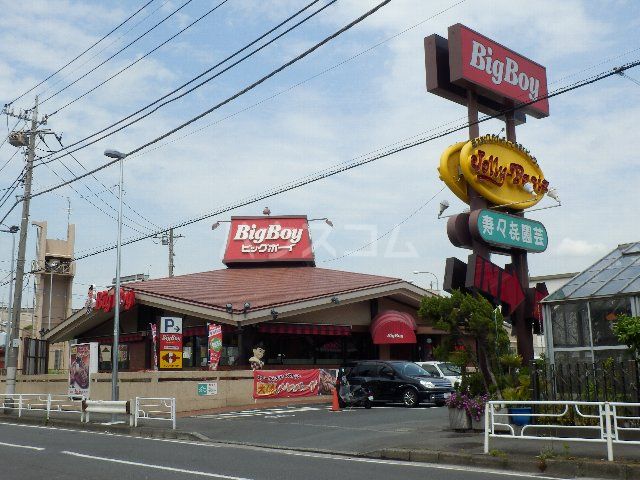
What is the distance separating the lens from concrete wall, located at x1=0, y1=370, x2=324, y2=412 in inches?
1027

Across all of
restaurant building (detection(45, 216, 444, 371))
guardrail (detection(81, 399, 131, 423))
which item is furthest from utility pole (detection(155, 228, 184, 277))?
guardrail (detection(81, 399, 131, 423))

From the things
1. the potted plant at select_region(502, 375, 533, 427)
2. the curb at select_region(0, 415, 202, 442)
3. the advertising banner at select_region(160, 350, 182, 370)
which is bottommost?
the curb at select_region(0, 415, 202, 442)

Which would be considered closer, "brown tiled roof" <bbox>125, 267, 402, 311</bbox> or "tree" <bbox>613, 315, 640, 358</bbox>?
"tree" <bbox>613, 315, 640, 358</bbox>

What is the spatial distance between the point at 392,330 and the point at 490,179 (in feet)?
48.0

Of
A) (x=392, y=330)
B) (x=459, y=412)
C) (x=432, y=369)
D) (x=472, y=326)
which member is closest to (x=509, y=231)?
(x=472, y=326)

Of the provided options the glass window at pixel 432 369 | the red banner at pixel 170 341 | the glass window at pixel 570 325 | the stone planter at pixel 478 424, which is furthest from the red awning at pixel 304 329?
the glass window at pixel 570 325

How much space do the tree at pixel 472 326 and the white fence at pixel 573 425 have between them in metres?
1.23

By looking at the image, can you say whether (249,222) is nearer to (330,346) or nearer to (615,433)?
(330,346)

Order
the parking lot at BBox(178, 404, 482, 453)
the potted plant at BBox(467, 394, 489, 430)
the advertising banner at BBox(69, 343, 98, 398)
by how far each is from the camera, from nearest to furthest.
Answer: the parking lot at BBox(178, 404, 482, 453), the potted plant at BBox(467, 394, 489, 430), the advertising banner at BBox(69, 343, 98, 398)

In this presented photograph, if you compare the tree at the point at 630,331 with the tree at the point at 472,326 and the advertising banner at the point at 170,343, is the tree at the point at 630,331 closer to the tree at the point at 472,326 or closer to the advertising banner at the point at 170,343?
the tree at the point at 472,326

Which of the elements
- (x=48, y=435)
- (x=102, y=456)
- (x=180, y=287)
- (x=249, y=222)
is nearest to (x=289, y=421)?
(x=48, y=435)

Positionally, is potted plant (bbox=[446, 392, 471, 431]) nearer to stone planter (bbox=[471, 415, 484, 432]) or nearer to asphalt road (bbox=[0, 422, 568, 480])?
stone planter (bbox=[471, 415, 484, 432])

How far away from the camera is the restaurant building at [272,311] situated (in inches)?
1265

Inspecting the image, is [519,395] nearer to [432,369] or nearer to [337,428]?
→ [337,428]
